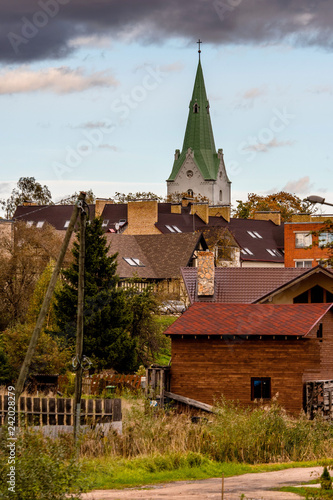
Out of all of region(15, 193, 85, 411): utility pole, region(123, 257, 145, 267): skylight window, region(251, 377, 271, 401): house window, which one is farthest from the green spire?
region(15, 193, 85, 411): utility pole

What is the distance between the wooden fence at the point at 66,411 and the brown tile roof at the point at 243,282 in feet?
54.8

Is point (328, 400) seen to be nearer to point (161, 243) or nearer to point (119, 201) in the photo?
point (161, 243)

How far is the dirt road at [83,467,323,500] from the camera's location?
15078 mm

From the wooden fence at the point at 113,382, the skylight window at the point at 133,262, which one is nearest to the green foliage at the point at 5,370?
the wooden fence at the point at 113,382

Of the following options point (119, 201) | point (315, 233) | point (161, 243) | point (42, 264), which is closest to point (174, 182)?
point (119, 201)

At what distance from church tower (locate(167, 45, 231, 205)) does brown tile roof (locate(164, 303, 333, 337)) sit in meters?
102

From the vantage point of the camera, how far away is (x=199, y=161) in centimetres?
14225

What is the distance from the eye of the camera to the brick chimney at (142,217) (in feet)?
282

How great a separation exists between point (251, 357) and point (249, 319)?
164cm

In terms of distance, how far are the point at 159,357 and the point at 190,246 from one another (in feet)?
81.5

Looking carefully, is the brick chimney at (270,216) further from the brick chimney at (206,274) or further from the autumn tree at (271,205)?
the brick chimney at (206,274)

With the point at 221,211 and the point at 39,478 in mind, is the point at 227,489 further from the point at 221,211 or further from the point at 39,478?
the point at 221,211

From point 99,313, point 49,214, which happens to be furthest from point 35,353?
point 49,214

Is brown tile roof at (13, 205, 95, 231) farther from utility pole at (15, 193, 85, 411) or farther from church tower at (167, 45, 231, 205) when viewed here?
utility pole at (15, 193, 85, 411)
